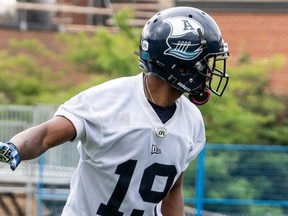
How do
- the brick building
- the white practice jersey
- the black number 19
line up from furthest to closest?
1. the brick building
2. the black number 19
3. the white practice jersey

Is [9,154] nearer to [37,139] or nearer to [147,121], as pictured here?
[37,139]

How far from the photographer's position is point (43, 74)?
56.3 ft

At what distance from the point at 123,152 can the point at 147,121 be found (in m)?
0.19

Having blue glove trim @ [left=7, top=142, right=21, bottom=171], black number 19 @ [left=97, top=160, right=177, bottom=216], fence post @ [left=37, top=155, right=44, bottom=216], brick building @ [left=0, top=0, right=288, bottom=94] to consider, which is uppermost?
blue glove trim @ [left=7, top=142, right=21, bottom=171]

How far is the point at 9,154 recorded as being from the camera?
12.5 ft

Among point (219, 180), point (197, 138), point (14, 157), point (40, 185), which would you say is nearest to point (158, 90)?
point (197, 138)

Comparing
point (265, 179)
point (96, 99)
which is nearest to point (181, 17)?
point (96, 99)

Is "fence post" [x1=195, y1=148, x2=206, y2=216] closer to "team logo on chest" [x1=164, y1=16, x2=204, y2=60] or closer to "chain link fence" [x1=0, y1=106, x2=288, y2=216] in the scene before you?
"chain link fence" [x1=0, y1=106, x2=288, y2=216]

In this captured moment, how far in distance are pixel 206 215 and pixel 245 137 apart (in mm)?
2231

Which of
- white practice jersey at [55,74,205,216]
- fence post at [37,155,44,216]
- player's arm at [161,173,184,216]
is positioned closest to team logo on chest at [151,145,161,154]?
white practice jersey at [55,74,205,216]

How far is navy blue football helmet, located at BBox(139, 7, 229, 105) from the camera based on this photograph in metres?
4.48

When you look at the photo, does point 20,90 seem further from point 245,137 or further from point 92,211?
point 92,211

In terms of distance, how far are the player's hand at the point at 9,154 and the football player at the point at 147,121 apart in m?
0.54

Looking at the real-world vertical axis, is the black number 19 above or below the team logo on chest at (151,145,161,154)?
below
